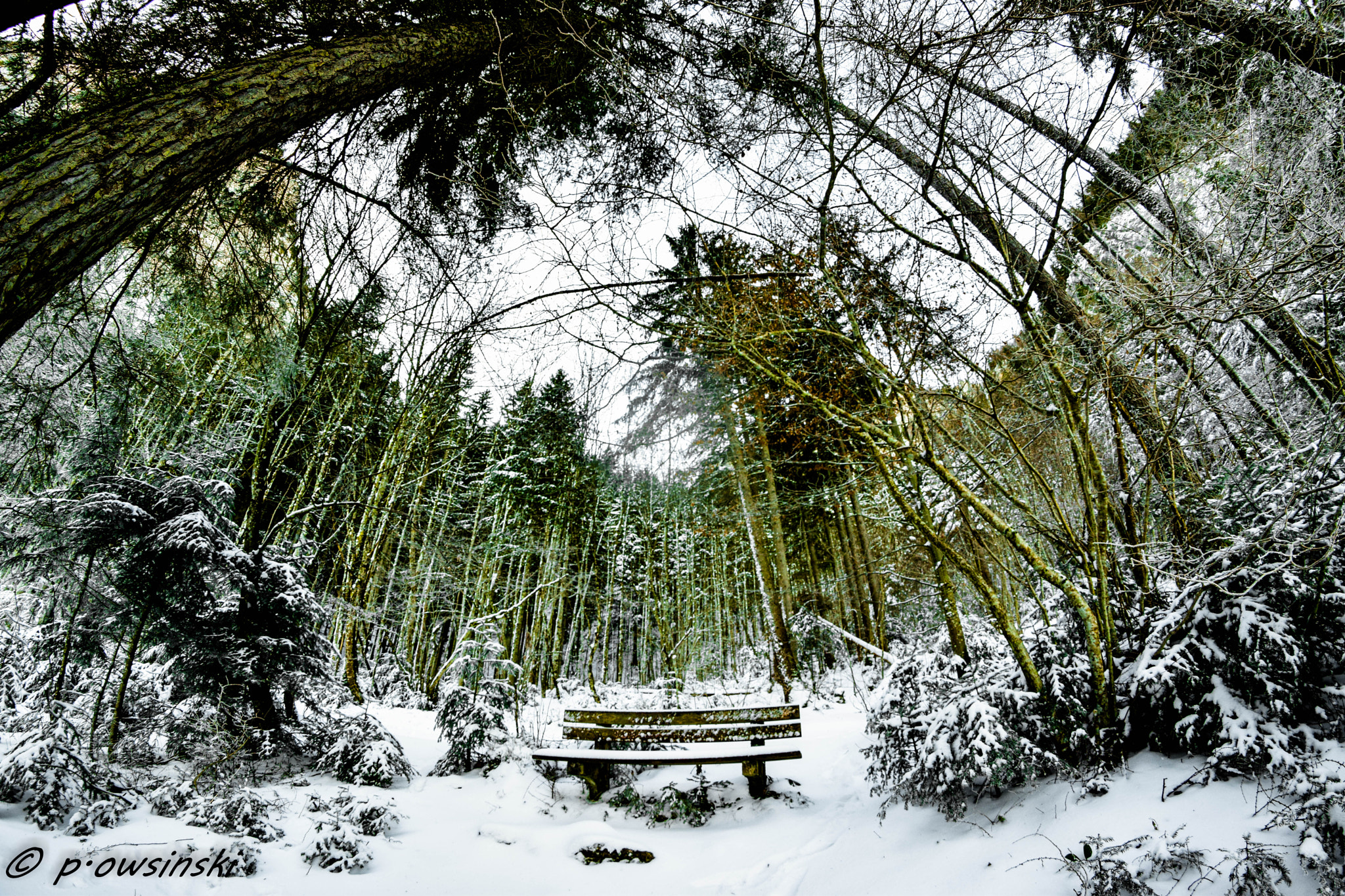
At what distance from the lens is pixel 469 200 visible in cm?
353

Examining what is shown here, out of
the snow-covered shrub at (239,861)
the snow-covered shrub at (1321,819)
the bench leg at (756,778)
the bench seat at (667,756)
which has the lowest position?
the bench leg at (756,778)

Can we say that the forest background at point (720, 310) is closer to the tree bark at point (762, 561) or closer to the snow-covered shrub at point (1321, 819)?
the snow-covered shrub at point (1321, 819)

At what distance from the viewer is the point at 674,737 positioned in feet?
13.8

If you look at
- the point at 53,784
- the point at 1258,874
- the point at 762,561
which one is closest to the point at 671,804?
the point at 1258,874

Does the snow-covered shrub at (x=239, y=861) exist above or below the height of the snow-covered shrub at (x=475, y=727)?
below

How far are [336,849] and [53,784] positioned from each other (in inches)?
49.3

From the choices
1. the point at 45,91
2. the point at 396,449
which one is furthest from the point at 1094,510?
the point at 396,449

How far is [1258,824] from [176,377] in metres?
5.36

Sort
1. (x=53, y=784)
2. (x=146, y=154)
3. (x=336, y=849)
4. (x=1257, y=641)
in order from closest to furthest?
(x=146, y=154) → (x=1257, y=641) → (x=53, y=784) → (x=336, y=849)

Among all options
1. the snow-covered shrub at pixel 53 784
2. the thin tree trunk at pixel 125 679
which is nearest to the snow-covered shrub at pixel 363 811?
the snow-covered shrub at pixel 53 784

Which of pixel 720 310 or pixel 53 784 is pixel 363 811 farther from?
pixel 720 310

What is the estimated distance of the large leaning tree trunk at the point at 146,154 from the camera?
1273 millimetres

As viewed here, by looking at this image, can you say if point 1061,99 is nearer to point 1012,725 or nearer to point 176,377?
point 1012,725

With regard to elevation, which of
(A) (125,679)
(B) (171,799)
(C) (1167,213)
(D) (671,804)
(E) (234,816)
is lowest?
(D) (671,804)
